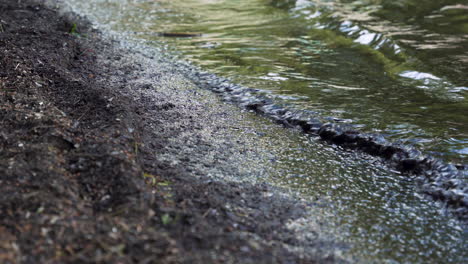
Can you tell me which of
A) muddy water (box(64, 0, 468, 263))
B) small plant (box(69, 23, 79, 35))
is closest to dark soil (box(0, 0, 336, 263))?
muddy water (box(64, 0, 468, 263))

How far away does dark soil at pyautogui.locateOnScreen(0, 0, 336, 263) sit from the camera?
1814 mm

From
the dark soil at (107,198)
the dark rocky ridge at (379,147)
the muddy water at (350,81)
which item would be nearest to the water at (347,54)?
the muddy water at (350,81)

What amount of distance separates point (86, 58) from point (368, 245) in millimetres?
3790

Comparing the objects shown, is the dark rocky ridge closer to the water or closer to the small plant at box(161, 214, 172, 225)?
the water

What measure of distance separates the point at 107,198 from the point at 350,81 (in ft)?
10.6

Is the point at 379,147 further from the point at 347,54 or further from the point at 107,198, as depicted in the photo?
the point at 347,54

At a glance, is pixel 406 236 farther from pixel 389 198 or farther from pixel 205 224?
pixel 205 224

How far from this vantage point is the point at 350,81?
4.75 metres

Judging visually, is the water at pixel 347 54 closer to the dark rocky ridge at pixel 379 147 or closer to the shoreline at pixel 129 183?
the dark rocky ridge at pixel 379 147

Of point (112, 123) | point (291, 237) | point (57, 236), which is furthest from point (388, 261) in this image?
point (112, 123)

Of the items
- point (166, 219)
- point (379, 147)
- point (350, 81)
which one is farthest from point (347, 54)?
point (166, 219)

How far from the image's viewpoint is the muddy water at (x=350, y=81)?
248cm

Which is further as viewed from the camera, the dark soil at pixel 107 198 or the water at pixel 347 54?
the water at pixel 347 54

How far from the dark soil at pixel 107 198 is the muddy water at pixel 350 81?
40 centimetres
